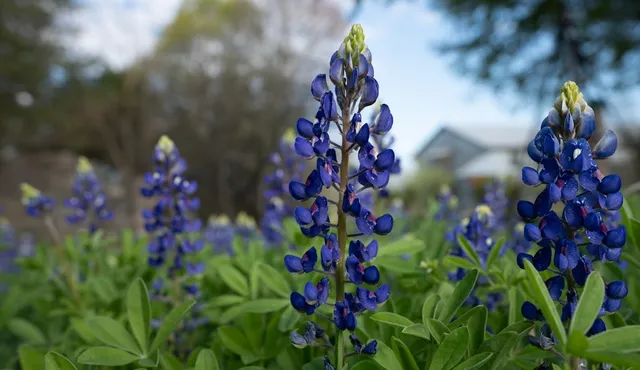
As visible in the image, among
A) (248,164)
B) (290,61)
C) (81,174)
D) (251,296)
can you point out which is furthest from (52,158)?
(251,296)

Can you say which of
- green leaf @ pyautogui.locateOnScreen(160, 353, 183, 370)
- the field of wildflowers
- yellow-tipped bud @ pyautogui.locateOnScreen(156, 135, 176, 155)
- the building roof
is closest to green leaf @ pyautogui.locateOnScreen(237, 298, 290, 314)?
the field of wildflowers

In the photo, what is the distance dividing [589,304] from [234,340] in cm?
80

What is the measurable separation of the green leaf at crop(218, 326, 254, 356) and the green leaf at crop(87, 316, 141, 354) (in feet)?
0.64

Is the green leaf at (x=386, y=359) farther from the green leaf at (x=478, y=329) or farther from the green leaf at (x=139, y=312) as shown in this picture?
the green leaf at (x=139, y=312)

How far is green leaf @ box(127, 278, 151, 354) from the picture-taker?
1198 millimetres

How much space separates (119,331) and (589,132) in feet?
3.71

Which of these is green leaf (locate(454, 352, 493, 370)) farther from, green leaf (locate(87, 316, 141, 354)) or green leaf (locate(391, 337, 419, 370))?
green leaf (locate(87, 316, 141, 354))

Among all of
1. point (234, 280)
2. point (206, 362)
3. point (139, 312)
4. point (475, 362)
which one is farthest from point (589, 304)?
point (234, 280)

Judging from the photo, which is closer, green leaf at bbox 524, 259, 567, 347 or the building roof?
green leaf at bbox 524, 259, 567, 347

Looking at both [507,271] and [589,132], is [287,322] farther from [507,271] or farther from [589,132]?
[589,132]

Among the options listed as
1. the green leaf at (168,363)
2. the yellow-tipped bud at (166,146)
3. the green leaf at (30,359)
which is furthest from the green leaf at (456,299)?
the yellow-tipped bud at (166,146)

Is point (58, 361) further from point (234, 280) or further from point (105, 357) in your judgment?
point (234, 280)

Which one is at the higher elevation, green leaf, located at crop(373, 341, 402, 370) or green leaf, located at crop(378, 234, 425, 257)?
green leaf, located at crop(378, 234, 425, 257)

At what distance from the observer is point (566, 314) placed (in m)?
0.91
